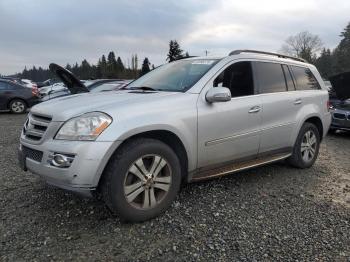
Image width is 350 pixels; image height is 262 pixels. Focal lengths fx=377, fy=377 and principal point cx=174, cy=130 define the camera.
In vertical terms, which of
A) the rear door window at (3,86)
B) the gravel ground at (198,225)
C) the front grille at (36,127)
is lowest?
the gravel ground at (198,225)

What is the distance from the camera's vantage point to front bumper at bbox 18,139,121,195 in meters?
3.24

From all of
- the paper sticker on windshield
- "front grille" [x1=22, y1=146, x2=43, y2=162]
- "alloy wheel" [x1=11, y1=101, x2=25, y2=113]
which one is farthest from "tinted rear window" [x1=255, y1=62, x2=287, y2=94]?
"alloy wheel" [x1=11, y1=101, x2=25, y2=113]

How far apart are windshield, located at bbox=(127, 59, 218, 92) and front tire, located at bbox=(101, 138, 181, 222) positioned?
34.7 inches

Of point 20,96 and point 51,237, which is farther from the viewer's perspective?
point 20,96

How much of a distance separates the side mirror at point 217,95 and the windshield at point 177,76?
→ 25 cm

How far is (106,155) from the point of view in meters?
3.29

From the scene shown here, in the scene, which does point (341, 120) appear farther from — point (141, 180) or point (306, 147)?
point (141, 180)

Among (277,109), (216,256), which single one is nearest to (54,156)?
(216,256)

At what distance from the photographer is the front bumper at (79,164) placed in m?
3.24

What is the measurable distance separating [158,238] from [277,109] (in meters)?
2.53

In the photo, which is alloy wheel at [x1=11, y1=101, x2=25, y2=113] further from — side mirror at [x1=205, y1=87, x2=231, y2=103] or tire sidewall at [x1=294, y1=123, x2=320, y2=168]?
side mirror at [x1=205, y1=87, x2=231, y2=103]

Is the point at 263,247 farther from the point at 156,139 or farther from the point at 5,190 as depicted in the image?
the point at 5,190

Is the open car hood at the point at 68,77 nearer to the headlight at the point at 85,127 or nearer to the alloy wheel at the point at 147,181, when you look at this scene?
the headlight at the point at 85,127

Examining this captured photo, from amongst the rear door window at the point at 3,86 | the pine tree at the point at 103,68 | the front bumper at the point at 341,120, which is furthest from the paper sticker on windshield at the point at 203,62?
the pine tree at the point at 103,68
